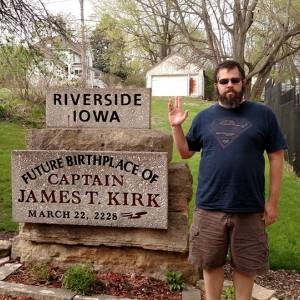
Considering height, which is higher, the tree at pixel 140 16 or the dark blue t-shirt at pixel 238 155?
the tree at pixel 140 16

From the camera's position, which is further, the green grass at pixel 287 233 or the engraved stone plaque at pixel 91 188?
the green grass at pixel 287 233

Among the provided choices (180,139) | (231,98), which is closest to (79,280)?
(180,139)

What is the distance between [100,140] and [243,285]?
1791 millimetres

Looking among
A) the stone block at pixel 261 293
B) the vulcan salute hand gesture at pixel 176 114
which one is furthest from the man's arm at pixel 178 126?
the stone block at pixel 261 293

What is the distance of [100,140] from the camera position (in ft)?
13.9

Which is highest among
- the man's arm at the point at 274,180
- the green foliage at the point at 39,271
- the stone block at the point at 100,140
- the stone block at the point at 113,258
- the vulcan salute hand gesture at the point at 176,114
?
the vulcan salute hand gesture at the point at 176,114

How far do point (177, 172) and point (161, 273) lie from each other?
0.91 meters

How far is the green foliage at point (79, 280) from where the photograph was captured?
12.5 feet

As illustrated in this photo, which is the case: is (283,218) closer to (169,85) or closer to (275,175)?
(275,175)

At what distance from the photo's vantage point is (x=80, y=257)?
434 centimetres

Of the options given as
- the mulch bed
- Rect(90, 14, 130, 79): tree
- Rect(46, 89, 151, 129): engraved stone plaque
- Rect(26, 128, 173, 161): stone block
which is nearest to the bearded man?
the mulch bed

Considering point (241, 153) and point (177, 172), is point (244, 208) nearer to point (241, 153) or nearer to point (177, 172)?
point (241, 153)

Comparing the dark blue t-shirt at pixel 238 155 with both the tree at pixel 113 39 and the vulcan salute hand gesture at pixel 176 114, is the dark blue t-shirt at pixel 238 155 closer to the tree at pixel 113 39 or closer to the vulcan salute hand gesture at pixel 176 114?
the vulcan salute hand gesture at pixel 176 114

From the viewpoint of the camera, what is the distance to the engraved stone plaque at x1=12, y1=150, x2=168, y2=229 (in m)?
4.07
